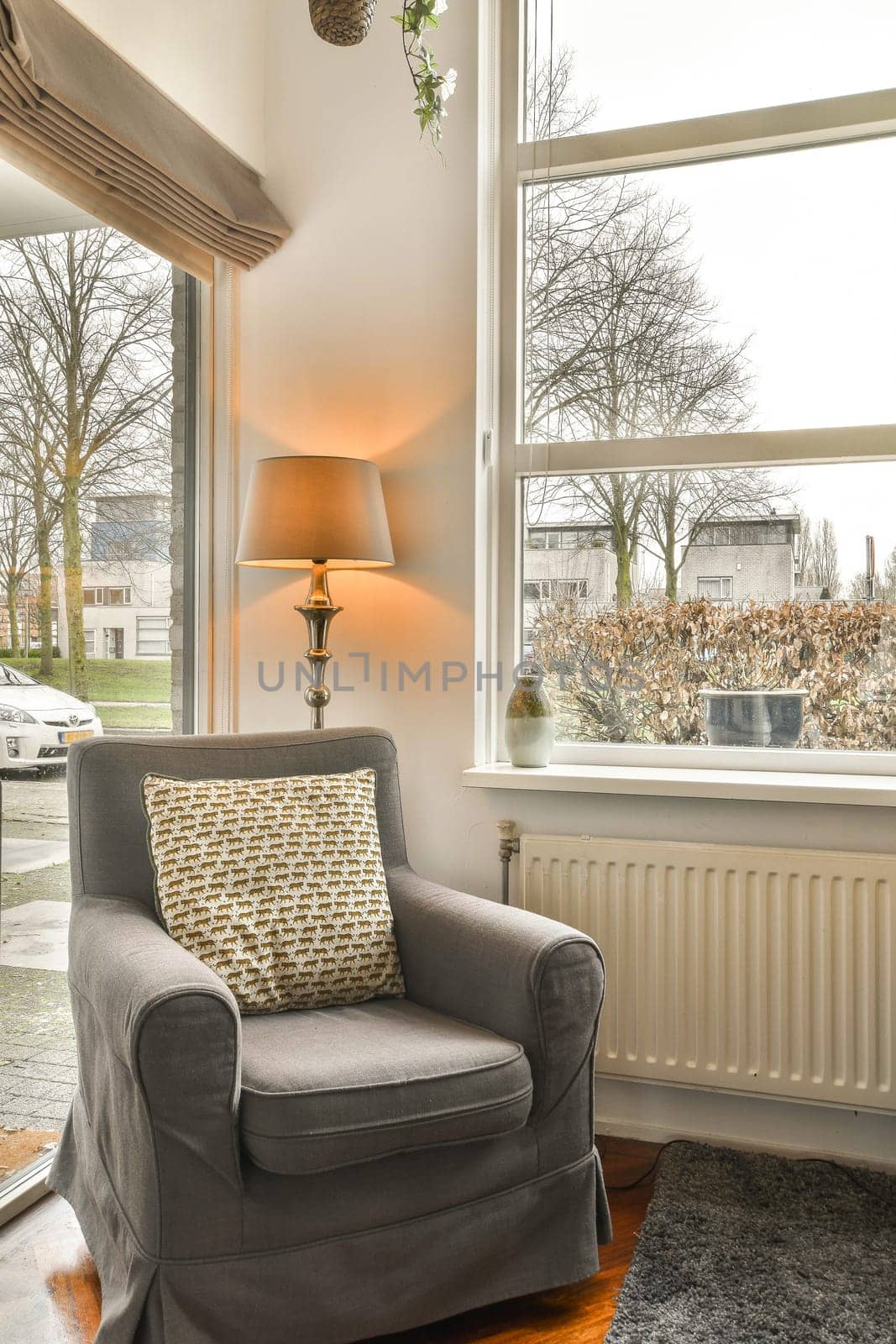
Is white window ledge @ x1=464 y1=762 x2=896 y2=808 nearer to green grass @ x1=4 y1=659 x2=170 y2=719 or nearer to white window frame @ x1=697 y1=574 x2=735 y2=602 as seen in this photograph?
white window frame @ x1=697 y1=574 x2=735 y2=602

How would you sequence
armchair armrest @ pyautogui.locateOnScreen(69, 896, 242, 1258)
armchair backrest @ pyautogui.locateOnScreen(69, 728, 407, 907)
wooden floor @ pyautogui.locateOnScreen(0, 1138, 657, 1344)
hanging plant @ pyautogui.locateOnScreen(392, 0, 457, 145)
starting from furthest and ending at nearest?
hanging plant @ pyautogui.locateOnScreen(392, 0, 457, 145) < armchair backrest @ pyautogui.locateOnScreen(69, 728, 407, 907) < wooden floor @ pyautogui.locateOnScreen(0, 1138, 657, 1344) < armchair armrest @ pyautogui.locateOnScreen(69, 896, 242, 1258)

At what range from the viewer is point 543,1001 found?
1.60m

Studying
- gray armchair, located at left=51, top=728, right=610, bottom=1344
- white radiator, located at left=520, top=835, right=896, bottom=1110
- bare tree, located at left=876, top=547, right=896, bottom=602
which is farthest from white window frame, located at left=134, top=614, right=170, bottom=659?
bare tree, located at left=876, top=547, right=896, bottom=602

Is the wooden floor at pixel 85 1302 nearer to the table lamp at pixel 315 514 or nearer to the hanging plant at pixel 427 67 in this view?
the table lamp at pixel 315 514

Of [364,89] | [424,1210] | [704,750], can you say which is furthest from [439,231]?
[424,1210]

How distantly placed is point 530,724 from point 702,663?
43 centimetres

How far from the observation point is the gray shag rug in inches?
62.2

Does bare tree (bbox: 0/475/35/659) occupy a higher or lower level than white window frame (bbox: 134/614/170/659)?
higher

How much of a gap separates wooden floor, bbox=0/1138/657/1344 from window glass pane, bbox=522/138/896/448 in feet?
5.74

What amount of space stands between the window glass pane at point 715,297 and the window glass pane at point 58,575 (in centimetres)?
96

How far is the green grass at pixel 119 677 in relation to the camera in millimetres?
2057

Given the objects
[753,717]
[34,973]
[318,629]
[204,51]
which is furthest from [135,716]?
[204,51]

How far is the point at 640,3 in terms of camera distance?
2.43 metres

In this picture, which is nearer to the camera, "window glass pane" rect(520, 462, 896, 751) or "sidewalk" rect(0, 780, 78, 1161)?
"sidewalk" rect(0, 780, 78, 1161)
